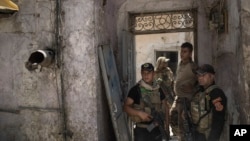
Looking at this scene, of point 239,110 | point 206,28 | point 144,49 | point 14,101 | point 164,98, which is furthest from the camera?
point 144,49

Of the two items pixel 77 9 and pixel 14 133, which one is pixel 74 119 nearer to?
pixel 14 133

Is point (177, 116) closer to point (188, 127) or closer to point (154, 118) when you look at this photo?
point (154, 118)

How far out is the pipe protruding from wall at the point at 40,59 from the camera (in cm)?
505

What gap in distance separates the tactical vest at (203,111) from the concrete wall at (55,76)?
1.47m

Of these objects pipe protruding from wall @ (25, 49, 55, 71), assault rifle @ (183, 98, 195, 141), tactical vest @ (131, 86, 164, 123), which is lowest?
assault rifle @ (183, 98, 195, 141)

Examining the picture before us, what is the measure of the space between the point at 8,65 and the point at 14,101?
59 cm

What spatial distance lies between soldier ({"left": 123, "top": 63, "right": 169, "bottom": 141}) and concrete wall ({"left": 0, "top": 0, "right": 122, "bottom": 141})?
1.73ft

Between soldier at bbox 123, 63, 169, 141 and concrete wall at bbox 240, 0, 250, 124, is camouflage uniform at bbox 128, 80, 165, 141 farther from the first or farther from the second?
concrete wall at bbox 240, 0, 250, 124

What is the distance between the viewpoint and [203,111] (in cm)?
451

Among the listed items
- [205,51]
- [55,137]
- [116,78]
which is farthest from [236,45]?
[55,137]

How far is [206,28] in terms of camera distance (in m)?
5.94

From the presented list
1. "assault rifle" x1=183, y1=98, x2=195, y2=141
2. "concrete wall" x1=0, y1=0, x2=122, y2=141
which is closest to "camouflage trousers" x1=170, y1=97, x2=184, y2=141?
"assault rifle" x1=183, y1=98, x2=195, y2=141

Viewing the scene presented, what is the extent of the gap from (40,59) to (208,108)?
2.53m

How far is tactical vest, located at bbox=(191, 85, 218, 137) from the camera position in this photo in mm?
4469
